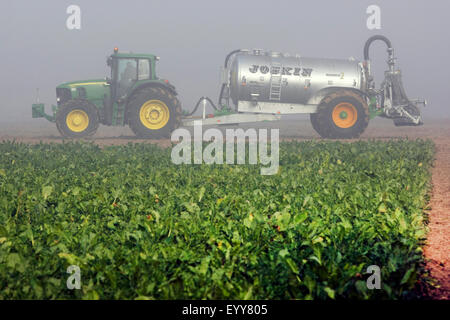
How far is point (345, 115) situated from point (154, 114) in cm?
616

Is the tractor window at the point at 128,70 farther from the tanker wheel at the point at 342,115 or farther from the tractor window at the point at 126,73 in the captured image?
the tanker wheel at the point at 342,115

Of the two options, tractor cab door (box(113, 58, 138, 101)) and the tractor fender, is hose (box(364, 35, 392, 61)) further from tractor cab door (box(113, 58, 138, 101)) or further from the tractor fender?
tractor cab door (box(113, 58, 138, 101))

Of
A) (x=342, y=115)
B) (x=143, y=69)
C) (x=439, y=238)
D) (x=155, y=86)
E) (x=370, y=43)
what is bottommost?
(x=439, y=238)

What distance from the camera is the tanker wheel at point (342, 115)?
1638 centimetres

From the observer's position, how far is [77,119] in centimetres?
1579

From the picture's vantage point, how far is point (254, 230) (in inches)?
182

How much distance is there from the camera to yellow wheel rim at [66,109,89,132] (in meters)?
15.8

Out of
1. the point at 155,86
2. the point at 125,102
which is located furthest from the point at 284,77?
the point at 125,102

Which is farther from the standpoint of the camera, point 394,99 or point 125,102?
point 394,99

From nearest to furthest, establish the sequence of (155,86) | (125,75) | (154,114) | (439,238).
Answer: (439,238) → (155,86) → (125,75) → (154,114)

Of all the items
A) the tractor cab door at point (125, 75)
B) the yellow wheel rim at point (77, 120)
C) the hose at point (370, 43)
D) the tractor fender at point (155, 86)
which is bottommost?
the yellow wheel rim at point (77, 120)

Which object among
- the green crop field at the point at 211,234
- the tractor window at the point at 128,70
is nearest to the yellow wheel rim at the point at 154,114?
the tractor window at the point at 128,70

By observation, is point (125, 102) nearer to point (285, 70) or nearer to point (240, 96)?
point (240, 96)

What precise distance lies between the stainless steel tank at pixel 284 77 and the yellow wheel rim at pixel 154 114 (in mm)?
2342
